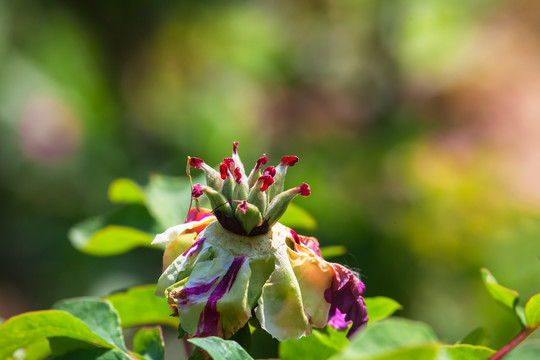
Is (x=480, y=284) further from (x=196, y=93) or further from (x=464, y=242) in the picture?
(x=196, y=93)

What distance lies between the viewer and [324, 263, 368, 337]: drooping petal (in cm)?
60

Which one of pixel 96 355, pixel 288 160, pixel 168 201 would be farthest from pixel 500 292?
pixel 168 201

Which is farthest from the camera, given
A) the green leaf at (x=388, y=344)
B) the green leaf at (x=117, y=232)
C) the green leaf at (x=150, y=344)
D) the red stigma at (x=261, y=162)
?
the green leaf at (x=117, y=232)

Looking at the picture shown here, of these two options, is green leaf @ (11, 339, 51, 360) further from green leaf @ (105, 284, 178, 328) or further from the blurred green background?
the blurred green background

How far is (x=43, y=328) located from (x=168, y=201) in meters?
0.43

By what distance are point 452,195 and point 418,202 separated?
0.15m

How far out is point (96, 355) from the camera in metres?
0.67

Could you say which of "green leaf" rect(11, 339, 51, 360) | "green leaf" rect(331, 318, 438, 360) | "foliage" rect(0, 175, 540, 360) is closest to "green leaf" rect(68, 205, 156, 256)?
"foliage" rect(0, 175, 540, 360)

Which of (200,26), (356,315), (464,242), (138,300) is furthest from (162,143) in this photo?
(356,315)

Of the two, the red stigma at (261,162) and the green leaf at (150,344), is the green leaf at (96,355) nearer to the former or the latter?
the green leaf at (150,344)

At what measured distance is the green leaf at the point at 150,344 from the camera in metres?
0.72

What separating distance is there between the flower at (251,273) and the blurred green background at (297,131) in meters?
1.97

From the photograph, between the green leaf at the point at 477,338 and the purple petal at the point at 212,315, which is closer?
the purple petal at the point at 212,315

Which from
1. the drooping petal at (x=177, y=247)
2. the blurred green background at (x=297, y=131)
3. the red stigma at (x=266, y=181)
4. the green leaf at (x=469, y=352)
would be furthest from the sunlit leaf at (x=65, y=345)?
the blurred green background at (x=297, y=131)
